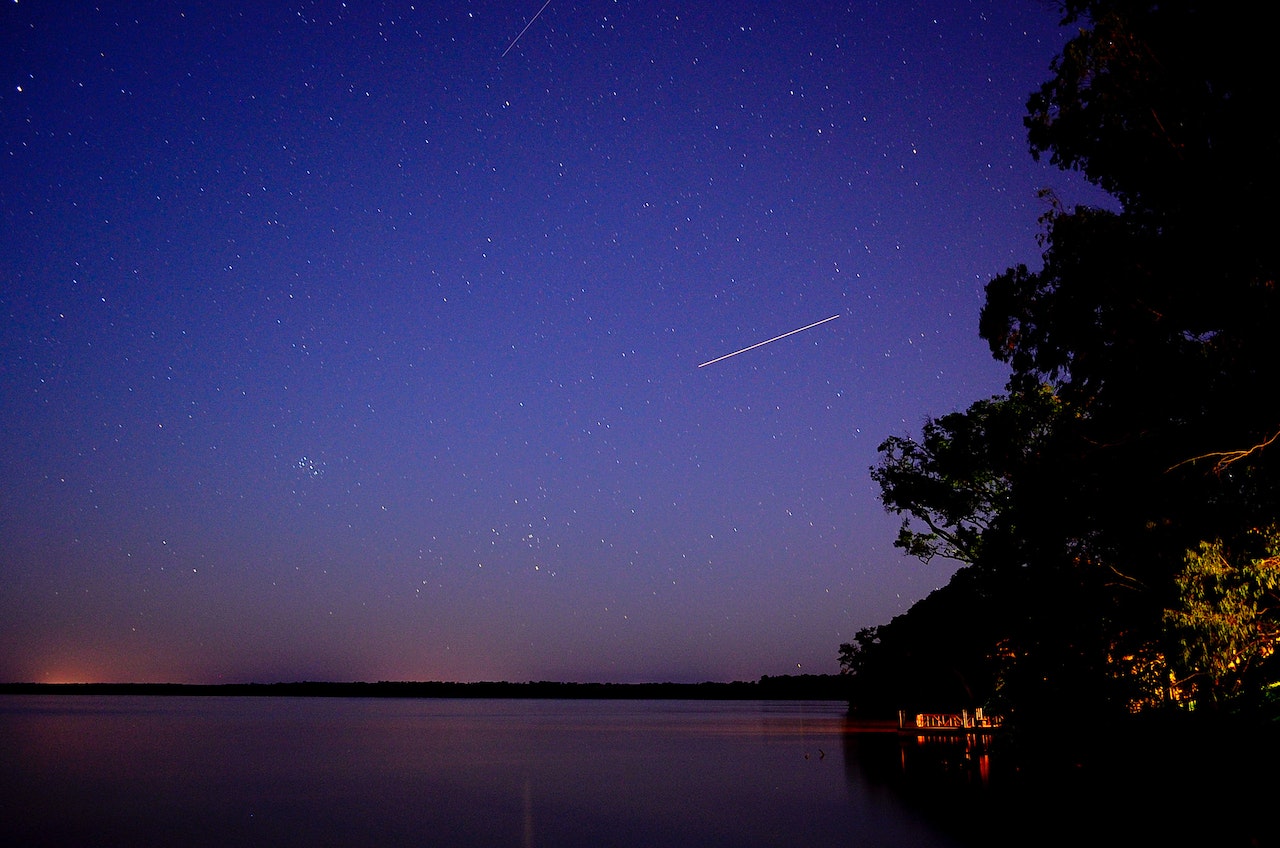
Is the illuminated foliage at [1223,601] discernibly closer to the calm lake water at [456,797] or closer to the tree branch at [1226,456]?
the tree branch at [1226,456]

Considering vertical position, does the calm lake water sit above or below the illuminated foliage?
below

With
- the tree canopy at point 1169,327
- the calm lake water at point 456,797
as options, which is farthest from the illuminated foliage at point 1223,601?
the calm lake water at point 456,797

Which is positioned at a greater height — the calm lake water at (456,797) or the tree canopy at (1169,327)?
the tree canopy at (1169,327)

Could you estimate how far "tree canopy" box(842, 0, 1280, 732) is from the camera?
41.5ft

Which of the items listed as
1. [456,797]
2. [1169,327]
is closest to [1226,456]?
[1169,327]

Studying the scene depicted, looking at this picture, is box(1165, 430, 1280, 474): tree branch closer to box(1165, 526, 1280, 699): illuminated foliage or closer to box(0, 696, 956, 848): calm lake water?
box(1165, 526, 1280, 699): illuminated foliage

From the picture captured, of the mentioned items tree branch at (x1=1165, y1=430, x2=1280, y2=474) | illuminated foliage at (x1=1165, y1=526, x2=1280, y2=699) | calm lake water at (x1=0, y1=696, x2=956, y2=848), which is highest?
tree branch at (x1=1165, y1=430, x2=1280, y2=474)

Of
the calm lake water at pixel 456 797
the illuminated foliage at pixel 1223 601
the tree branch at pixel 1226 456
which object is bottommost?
the calm lake water at pixel 456 797

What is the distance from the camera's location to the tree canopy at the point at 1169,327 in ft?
41.5

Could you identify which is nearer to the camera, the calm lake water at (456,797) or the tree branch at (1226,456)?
the tree branch at (1226,456)

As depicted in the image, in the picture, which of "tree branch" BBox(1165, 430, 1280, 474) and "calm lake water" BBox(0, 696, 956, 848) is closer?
"tree branch" BBox(1165, 430, 1280, 474)

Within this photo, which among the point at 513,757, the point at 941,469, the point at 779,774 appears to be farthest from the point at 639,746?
the point at 941,469

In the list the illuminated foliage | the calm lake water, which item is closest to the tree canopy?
the illuminated foliage

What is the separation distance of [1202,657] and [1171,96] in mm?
7371
